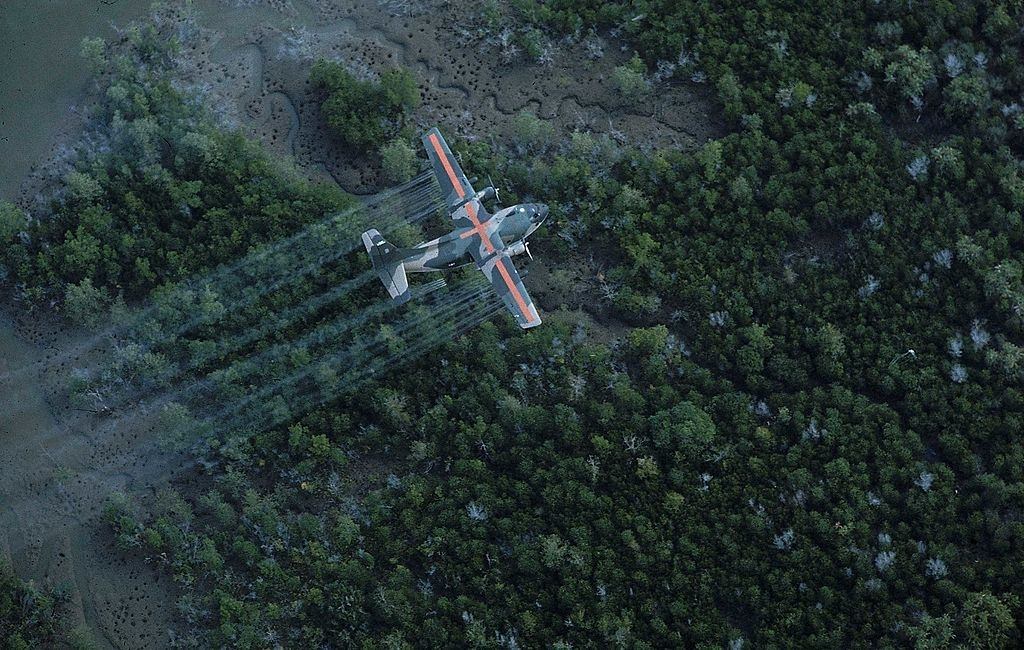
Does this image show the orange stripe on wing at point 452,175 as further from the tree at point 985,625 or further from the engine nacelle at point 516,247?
the tree at point 985,625

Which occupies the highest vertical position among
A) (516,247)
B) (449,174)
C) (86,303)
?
(86,303)

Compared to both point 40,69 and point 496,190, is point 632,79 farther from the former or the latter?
point 40,69

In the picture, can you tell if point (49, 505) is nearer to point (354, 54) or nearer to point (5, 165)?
point (5, 165)

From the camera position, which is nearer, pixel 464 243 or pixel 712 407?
pixel 712 407

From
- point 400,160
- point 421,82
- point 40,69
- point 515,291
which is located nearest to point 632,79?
point 421,82

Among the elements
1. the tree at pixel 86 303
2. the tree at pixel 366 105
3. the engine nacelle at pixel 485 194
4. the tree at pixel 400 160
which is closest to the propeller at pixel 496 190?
the engine nacelle at pixel 485 194

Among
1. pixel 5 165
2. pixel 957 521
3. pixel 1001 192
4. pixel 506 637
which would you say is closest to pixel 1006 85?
pixel 1001 192

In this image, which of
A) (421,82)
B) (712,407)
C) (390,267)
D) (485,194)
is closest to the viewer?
(712,407)
